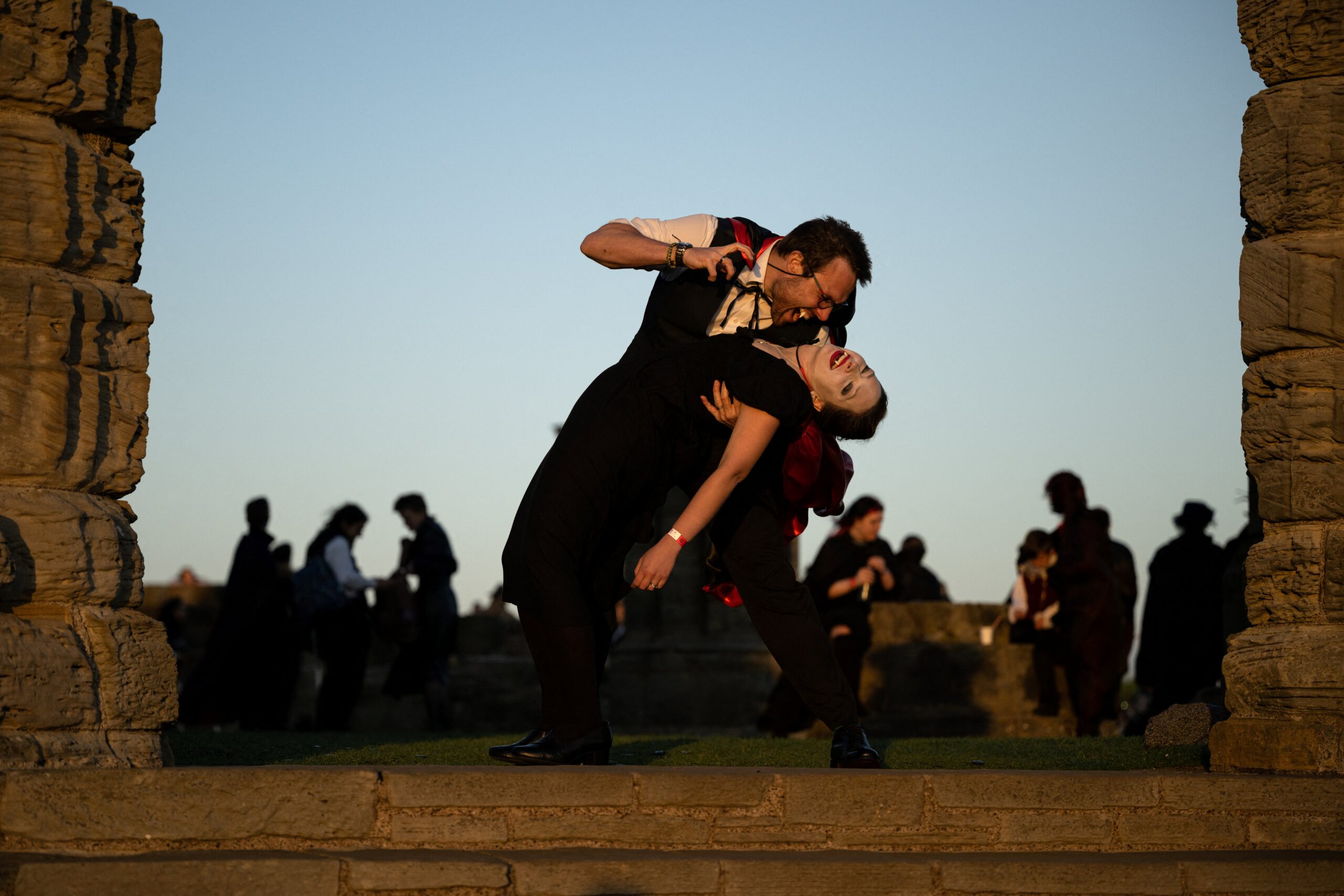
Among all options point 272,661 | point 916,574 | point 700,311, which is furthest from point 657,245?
point 916,574

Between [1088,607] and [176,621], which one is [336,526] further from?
[1088,607]

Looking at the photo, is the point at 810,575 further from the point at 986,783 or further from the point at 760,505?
the point at 986,783

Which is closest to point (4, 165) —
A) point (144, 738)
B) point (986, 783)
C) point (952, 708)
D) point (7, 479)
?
point (7, 479)

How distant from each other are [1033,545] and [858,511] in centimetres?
150

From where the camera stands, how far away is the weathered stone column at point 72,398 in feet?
14.0

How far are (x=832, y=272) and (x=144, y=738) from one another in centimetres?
246

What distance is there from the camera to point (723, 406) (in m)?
4.82

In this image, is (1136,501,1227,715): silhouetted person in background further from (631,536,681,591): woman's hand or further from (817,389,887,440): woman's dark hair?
(631,536,681,591): woman's hand

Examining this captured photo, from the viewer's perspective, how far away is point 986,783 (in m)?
4.33

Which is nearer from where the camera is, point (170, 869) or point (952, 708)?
point (170, 869)

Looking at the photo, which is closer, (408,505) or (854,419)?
(854,419)

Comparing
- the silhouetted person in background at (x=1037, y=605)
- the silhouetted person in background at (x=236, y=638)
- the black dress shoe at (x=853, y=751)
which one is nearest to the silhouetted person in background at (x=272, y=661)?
the silhouetted person in background at (x=236, y=638)

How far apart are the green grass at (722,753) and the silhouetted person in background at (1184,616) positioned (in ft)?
11.5

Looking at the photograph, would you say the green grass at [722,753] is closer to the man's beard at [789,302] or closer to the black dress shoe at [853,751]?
the black dress shoe at [853,751]
